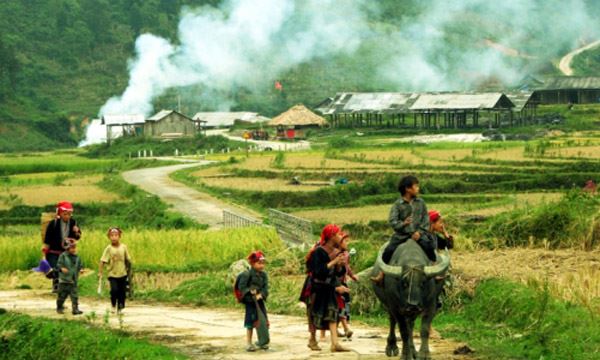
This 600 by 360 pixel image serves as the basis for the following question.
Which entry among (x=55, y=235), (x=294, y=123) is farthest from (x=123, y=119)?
(x=55, y=235)

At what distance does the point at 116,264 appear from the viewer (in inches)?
610

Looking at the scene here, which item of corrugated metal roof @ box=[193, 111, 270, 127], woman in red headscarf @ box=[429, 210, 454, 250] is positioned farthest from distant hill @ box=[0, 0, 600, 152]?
woman in red headscarf @ box=[429, 210, 454, 250]

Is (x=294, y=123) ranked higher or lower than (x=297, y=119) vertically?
lower

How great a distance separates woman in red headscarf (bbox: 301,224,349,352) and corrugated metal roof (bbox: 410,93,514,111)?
173 ft

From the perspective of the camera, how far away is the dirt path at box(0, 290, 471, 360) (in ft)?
40.8

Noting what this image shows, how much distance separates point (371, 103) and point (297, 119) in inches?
178

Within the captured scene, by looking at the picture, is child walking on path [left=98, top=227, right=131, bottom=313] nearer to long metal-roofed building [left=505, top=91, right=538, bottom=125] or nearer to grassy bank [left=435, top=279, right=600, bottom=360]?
grassy bank [left=435, top=279, right=600, bottom=360]

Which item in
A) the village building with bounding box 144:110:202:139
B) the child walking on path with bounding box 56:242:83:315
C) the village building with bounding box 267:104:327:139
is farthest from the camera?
the village building with bounding box 144:110:202:139

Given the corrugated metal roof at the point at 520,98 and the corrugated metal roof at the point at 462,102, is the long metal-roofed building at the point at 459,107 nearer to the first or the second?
the corrugated metal roof at the point at 462,102

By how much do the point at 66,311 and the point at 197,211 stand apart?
53.9ft

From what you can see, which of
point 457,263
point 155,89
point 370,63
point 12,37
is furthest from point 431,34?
point 457,263

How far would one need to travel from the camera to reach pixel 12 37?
90000mm

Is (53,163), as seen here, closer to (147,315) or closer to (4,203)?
(4,203)

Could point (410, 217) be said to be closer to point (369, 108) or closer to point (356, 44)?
point (369, 108)
